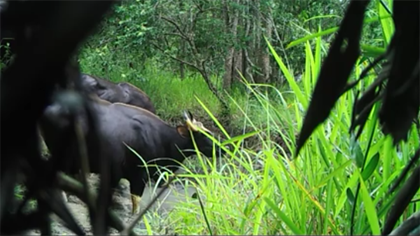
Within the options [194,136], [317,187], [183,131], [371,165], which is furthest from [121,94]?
[371,165]

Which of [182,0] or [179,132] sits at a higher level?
[182,0]

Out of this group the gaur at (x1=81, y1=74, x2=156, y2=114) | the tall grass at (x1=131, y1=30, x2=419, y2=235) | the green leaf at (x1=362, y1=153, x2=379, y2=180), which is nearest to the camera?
the green leaf at (x1=362, y1=153, x2=379, y2=180)

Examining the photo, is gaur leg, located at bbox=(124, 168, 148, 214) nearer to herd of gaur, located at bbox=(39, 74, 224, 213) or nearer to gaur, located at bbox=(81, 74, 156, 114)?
herd of gaur, located at bbox=(39, 74, 224, 213)

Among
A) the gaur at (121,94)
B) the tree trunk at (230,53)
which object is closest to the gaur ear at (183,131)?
the gaur at (121,94)

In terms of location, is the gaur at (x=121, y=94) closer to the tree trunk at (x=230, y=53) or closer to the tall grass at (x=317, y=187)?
the tree trunk at (x=230, y=53)

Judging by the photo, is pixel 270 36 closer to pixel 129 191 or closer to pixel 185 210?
pixel 129 191

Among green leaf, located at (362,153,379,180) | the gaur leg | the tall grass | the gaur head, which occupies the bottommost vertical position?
the gaur leg

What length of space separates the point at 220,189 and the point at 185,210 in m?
0.20

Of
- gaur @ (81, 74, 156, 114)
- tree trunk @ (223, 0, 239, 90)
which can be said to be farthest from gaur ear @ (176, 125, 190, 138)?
tree trunk @ (223, 0, 239, 90)

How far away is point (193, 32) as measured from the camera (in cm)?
692

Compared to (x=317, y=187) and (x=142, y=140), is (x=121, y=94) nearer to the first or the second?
(x=142, y=140)

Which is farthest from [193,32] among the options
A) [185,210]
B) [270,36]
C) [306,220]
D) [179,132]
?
[306,220]

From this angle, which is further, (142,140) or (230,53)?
(230,53)

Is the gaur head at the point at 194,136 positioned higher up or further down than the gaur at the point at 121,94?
higher up
